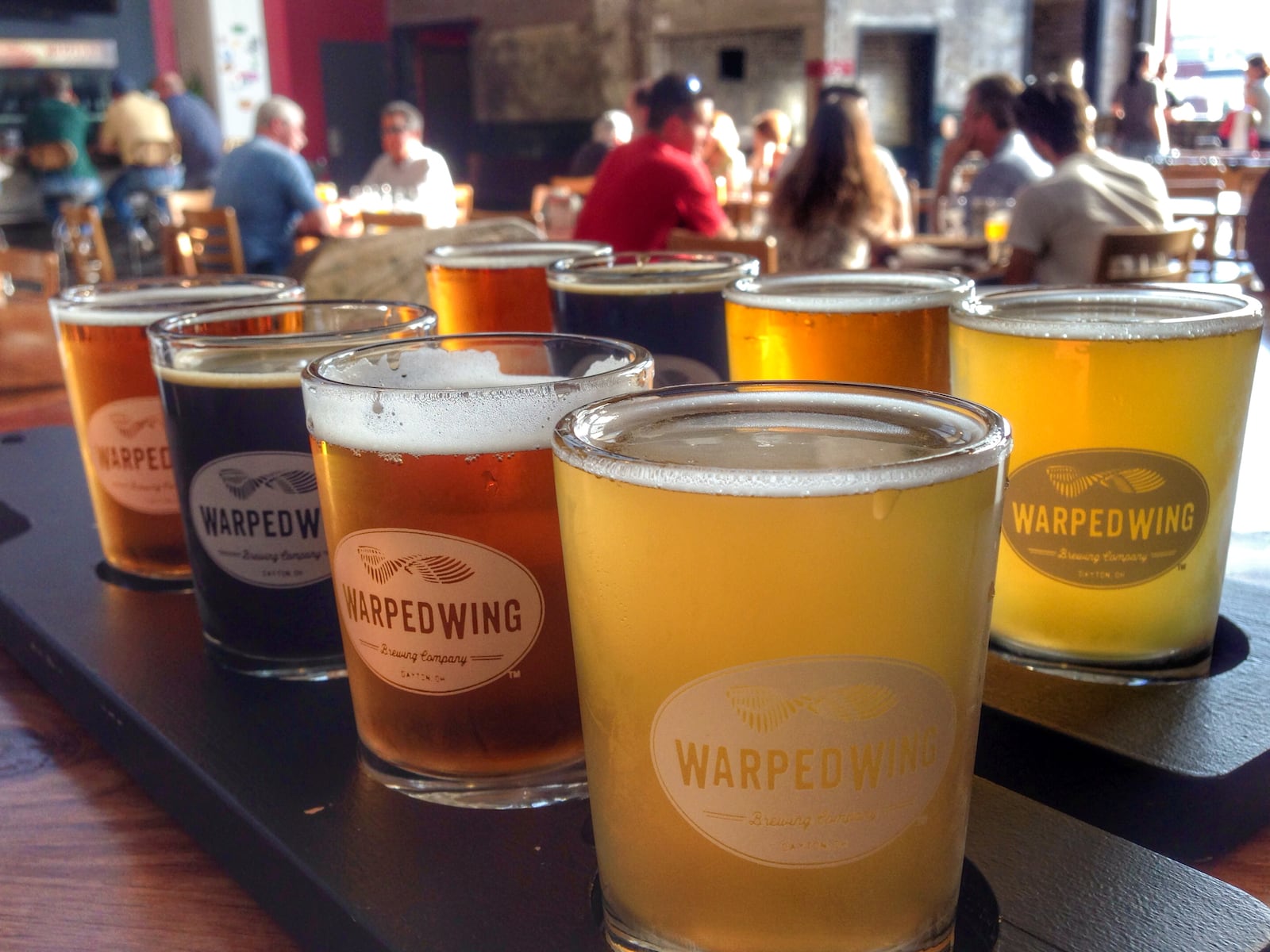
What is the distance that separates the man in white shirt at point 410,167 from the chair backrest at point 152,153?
347 cm

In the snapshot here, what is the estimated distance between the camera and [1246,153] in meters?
9.28

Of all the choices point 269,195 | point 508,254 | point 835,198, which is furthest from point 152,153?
point 508,254

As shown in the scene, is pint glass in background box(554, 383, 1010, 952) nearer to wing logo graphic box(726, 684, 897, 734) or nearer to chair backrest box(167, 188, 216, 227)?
wing logo graphic box(726, 684, 897, 734)

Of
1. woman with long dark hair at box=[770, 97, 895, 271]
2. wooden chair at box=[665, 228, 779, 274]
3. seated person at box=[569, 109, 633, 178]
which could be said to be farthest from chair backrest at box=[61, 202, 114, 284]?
wooden chair at box=[665, 228, 779, 274]

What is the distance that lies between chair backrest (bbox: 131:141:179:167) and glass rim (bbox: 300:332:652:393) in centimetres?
950

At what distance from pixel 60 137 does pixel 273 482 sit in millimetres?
9468

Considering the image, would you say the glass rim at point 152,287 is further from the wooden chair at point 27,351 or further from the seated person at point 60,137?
the seated person at point 60,137

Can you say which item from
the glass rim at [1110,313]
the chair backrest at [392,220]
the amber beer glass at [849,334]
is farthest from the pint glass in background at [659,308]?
the chair backrest at [392,220]

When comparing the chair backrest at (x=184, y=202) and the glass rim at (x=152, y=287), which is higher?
the glass rim at (x=152, y=287)

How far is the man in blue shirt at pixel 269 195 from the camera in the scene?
5.25 m

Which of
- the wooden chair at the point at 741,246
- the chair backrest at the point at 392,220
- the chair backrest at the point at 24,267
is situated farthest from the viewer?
the chair backrest at the point at 392,220

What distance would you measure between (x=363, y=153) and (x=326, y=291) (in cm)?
1305

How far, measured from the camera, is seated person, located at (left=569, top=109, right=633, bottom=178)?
22.7 feet

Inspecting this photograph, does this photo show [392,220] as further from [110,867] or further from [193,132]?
[193,132]
